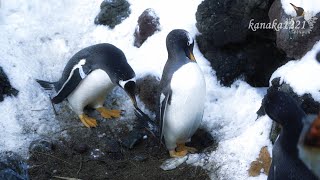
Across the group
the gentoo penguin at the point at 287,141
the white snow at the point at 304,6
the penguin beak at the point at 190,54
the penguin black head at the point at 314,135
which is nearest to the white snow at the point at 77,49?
the white snow at the point at 304,6

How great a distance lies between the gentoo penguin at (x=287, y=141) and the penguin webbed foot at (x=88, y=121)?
178cm

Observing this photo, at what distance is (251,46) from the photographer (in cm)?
431

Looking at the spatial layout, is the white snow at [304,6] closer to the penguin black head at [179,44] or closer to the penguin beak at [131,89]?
the penguin black head at [179,44]

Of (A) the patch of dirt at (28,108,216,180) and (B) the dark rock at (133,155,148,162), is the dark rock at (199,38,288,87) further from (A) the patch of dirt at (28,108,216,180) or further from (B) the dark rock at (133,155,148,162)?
(B) the dark rock at (133,155,148,162)

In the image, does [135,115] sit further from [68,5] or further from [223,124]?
[68,5]

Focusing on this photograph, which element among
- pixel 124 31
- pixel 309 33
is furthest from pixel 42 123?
pixel 309 33

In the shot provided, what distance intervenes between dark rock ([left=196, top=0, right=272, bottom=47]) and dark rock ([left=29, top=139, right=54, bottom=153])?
1551 mm

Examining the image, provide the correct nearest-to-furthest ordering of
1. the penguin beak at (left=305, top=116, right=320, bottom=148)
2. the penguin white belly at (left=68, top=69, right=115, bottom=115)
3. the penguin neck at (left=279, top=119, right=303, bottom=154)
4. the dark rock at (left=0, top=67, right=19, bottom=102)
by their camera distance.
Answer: the penguin beak at (left=305, top=116, right=320, bottom=148)
the penguin neck at (left=279, top=119, right=303, bottom=154)
the penguin white belly at (left=68, top=69, right=115, bottom=115)
the dark rock at (left=0, top=67, right=19, bottom=102)

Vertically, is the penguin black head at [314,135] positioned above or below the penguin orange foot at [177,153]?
above

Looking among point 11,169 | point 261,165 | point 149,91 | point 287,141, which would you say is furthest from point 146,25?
point 287,141

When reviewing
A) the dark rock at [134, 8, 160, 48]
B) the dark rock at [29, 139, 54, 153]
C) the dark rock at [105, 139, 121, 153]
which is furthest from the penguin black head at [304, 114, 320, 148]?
the dark rock at [134, 8, 160, 48]

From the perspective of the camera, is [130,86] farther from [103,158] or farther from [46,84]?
[46,84]

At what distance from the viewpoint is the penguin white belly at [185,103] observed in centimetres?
361

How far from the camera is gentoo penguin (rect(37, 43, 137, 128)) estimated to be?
3.94 m
